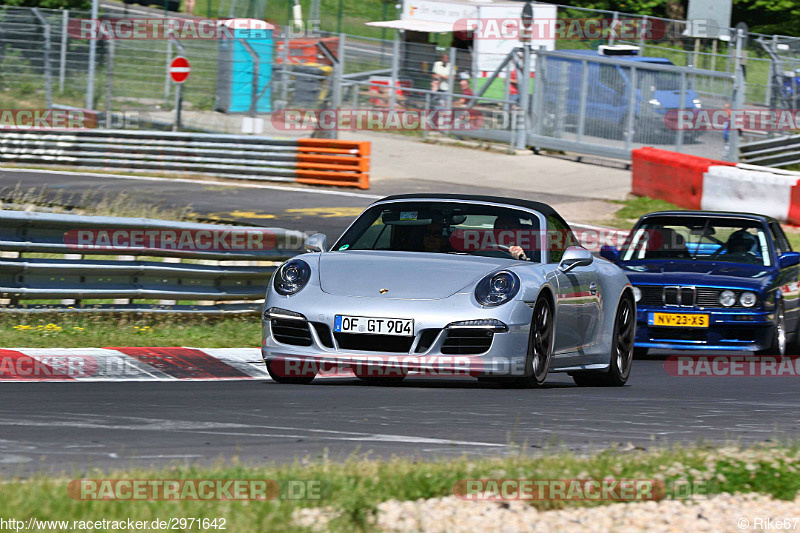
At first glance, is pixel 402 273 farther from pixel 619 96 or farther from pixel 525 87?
pixel 525 87

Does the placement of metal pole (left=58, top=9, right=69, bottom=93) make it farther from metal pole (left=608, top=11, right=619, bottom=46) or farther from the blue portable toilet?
metal pole (left=608, top=11, right=619, bottom=46)

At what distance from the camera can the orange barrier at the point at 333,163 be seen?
79.2ft

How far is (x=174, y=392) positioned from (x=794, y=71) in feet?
70.7

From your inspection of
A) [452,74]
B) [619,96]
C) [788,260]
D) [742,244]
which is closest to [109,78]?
[452,74]

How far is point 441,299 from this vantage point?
730 cm

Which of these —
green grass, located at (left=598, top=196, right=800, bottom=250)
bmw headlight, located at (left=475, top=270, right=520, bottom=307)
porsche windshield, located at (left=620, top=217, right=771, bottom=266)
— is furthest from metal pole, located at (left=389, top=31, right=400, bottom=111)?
bmw headlight, located at (left=475, top=270, right=520, bottom=307)

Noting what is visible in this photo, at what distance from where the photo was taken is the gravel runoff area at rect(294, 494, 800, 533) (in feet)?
13.0

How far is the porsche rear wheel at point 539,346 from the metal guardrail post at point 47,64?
22176 mm

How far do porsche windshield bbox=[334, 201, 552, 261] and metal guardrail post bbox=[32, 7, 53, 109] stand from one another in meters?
21.1

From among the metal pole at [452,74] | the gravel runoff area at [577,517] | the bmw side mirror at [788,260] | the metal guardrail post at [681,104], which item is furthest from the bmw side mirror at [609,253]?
the metal pole at [452,74]

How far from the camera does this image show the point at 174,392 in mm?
7234

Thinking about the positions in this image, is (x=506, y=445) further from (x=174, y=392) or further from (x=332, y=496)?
(x=174, y=392)

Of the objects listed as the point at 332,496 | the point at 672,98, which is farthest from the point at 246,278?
the point at 672,98

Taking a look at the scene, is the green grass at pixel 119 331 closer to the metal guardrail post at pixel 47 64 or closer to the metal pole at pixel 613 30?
the metal guardrail post at pixel 47 64
